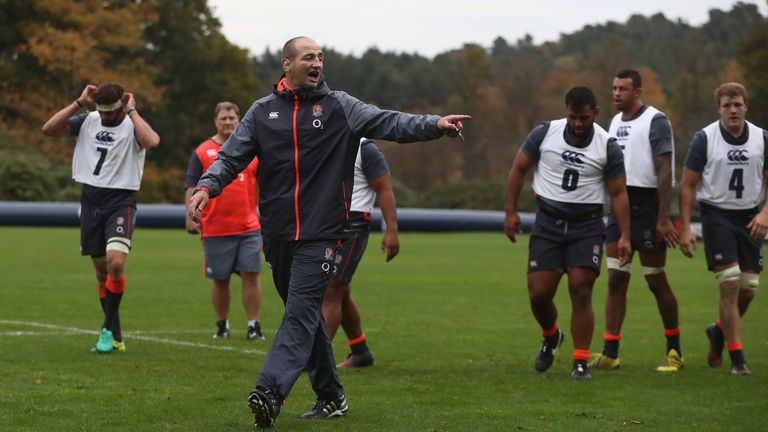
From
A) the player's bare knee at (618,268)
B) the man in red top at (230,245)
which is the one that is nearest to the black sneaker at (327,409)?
the player's bare knee at (618,268)

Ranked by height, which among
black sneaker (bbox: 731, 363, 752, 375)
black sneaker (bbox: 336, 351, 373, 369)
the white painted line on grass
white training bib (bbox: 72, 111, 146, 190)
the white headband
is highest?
the white headband

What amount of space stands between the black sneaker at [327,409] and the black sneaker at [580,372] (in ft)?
8.97

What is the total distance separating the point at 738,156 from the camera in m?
10.6

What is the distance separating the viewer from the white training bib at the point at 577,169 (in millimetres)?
10086

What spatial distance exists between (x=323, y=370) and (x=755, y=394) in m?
3.47

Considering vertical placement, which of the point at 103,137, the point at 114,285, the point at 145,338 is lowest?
the point at 145,338

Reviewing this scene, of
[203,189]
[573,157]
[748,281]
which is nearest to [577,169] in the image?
[573,157]

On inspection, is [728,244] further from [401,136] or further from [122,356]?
[122,356]

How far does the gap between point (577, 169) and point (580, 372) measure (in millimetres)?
1606

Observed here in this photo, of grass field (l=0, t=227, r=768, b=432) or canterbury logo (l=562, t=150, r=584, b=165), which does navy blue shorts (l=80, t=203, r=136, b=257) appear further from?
canterbury logo (l=562, t=150, r=584, b=165)

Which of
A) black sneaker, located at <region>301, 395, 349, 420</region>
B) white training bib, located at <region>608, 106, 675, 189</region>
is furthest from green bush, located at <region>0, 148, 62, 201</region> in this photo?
black sneaker, located at <region>301, 395, 349, 420</region>

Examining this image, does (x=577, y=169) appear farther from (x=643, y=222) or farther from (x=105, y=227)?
(x=105, y=227)

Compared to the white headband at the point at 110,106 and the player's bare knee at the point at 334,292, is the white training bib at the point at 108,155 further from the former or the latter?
the player's bare knee at the point at 334,292

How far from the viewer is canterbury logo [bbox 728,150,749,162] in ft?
34.8
